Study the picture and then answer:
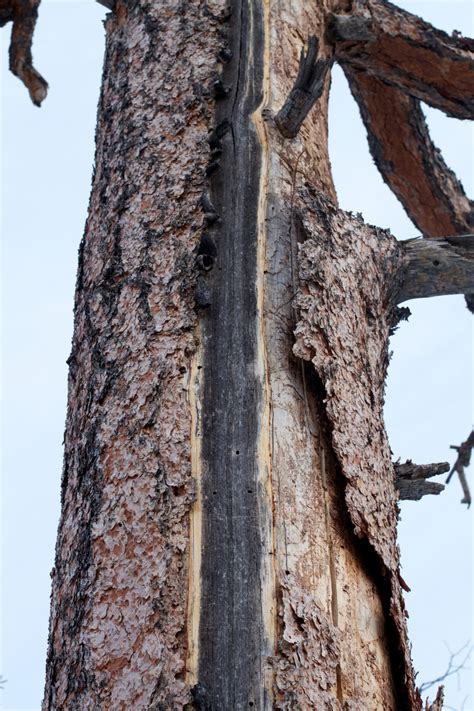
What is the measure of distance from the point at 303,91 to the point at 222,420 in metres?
0.78

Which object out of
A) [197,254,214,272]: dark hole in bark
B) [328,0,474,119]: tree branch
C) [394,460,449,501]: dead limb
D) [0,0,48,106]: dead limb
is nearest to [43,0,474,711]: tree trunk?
[197,254,214,272]: dark hole in bark

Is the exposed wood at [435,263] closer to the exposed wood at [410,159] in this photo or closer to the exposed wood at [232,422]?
the exposed wood at [232,422]

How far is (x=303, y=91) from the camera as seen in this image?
6.56 ft

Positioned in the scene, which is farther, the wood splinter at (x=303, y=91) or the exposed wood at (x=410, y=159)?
the exposed wood at (x=410, y=159)

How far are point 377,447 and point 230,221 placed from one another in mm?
569

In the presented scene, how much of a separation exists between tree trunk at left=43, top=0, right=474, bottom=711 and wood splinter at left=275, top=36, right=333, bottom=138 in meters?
0.05

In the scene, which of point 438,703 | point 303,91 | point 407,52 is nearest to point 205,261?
point 303,91

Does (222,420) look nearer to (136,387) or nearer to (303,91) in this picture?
(136,387)

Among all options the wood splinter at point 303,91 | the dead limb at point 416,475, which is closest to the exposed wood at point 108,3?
the wood splinter at point 303,91

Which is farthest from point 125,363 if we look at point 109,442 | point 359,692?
point 359,692

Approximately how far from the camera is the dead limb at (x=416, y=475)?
2.11 m

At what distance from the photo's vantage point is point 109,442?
174cm

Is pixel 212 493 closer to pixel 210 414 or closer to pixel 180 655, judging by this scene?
pixel 210 414

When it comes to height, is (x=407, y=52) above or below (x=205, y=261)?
above
